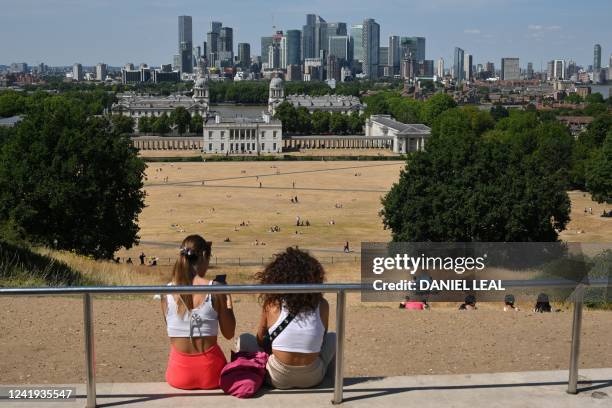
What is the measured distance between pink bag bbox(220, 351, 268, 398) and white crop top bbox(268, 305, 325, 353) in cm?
18

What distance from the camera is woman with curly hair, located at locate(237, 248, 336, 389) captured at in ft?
16.6

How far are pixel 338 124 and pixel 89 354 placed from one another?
106 metres

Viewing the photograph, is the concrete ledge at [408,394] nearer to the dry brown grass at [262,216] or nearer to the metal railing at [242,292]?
the metal railing at [242,292]

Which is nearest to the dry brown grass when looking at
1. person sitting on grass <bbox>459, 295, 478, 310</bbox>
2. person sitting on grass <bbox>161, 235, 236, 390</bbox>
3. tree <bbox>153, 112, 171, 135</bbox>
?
person sitting on grass <bbox>459, 295, 478, 310</bbox>

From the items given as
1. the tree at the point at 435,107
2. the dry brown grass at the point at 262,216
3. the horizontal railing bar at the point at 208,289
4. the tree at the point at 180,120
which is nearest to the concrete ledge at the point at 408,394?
the horizontal railing bar at the point at 208,289

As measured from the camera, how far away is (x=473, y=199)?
26.7 meters

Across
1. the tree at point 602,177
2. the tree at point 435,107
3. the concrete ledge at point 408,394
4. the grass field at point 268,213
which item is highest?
the tree at point 435,107

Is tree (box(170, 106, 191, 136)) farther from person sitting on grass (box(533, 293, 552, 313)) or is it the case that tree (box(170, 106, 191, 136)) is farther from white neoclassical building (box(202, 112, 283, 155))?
person sitting on grass (box(533, 293, 552, 313))

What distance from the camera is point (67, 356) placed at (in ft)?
19.6

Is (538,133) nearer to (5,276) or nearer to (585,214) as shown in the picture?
(585,214)

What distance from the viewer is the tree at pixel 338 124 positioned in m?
109

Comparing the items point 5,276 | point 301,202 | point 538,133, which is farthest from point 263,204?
point 5,276

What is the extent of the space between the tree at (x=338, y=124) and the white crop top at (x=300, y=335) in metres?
105

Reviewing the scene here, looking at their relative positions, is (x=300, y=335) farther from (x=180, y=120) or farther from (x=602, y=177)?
(x=180, y=120)
